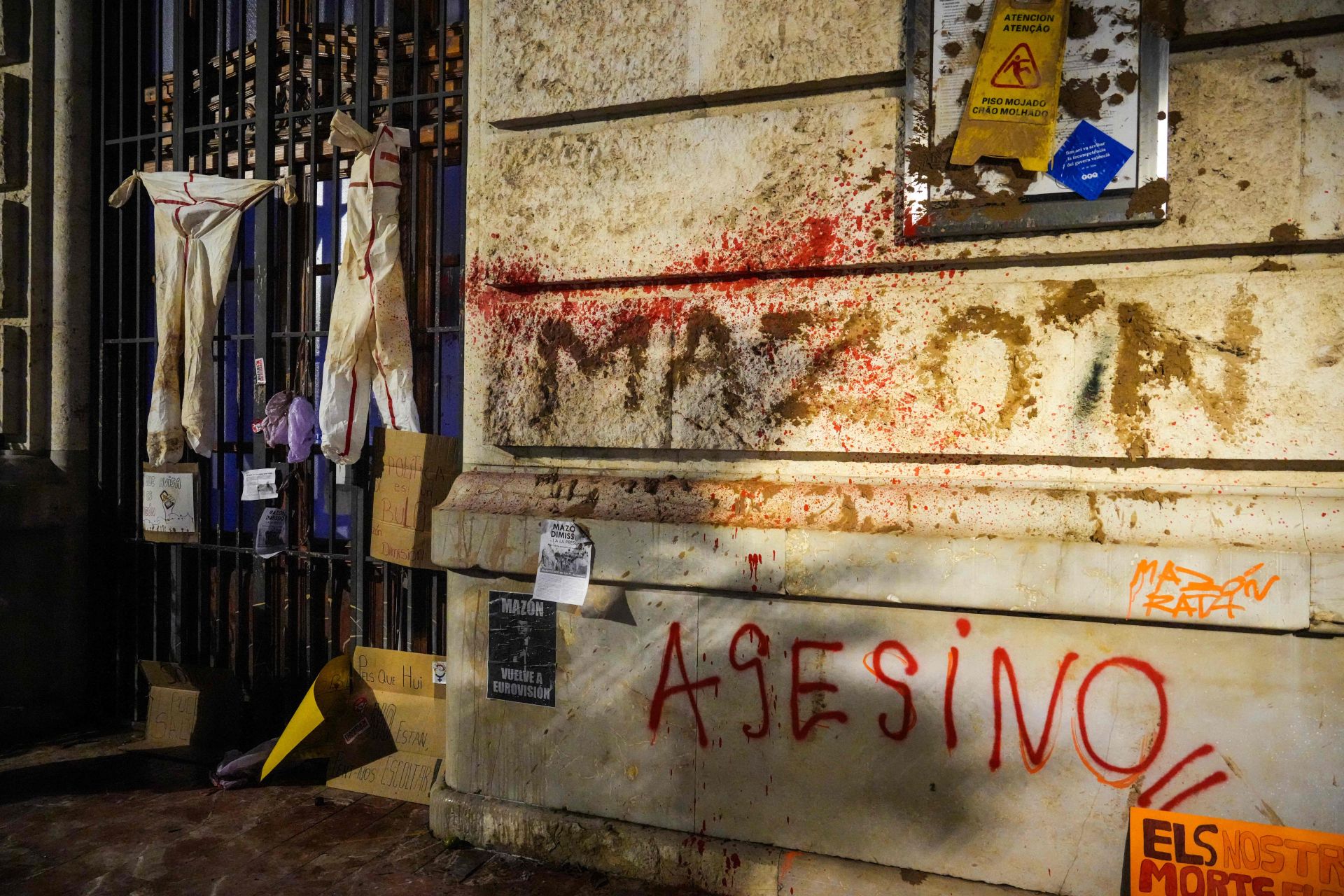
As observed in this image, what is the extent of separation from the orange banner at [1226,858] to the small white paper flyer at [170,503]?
4.07m

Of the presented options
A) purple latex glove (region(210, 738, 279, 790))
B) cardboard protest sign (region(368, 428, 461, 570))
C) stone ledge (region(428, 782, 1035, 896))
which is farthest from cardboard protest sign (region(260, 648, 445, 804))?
cardboard protest sign (region(368, 428, 461, 570))

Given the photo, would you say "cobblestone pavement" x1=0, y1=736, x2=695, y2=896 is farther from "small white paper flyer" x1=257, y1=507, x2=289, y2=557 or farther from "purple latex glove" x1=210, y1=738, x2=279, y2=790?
"small white paper flyer" x1=257, y1=507, x2=289, y2=557

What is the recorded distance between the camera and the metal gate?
3.83 metres

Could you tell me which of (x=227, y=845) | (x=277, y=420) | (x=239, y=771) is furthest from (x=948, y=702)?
(x=277, y=420)

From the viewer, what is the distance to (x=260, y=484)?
4.09 meters

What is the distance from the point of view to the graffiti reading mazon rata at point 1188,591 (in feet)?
7.49

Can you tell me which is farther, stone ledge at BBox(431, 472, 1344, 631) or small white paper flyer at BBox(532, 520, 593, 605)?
small white paper flyer at BBox(532, 520, 593, 605)

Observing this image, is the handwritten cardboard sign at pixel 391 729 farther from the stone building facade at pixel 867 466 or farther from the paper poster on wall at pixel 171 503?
the paper poster on wall at pixel 171 503

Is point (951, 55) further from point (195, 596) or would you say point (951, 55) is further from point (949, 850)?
point (195, 596)

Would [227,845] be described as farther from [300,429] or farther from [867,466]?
[867,466]

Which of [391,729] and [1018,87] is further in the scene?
[391,729]

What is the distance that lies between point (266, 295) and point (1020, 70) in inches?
130

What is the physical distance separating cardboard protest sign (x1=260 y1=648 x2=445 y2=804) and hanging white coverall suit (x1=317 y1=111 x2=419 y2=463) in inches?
35.0

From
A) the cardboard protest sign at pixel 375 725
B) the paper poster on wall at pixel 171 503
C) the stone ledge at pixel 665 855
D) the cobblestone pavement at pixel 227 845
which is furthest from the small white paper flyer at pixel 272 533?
the stone ledge at pixel 665 855
